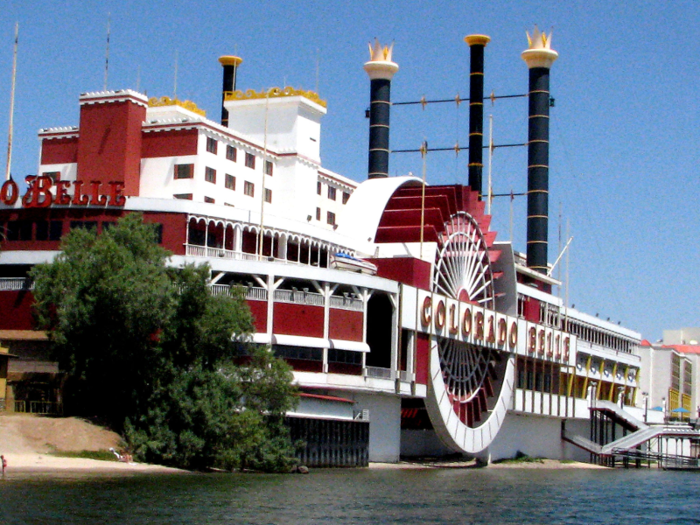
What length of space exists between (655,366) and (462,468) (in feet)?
208

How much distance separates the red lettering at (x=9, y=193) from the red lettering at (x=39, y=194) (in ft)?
2.66

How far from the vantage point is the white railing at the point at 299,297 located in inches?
2756

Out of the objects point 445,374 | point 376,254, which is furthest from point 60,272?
point 445,374

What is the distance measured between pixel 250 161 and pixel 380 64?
126 ft

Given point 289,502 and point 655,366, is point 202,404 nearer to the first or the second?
point 289,502

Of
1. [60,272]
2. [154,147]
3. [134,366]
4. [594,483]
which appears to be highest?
[154,147]

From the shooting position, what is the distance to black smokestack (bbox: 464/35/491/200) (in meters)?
121

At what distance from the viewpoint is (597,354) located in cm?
11981

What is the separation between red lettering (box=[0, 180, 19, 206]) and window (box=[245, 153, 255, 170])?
16.9 meters

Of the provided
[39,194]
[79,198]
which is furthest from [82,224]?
[39,194]

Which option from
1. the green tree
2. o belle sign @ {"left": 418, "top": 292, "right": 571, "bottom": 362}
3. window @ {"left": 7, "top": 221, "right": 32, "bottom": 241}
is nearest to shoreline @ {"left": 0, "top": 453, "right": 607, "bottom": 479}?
the green tree

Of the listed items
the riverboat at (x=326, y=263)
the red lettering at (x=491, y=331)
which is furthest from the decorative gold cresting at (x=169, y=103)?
the red lettering at (x=491, y=331)

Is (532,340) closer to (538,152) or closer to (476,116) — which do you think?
(538,152)

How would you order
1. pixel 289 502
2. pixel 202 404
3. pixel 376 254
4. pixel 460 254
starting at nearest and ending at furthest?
pixel 289 502, pixel 202 404, pixel 376 254, pixel 460 254
